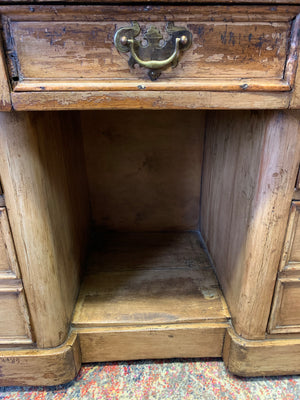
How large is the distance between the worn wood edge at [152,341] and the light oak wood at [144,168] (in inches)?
20.7

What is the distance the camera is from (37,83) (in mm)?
503

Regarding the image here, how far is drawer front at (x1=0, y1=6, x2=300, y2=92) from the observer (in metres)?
0.47

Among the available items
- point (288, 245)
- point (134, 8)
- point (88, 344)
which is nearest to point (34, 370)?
point (88, 344)

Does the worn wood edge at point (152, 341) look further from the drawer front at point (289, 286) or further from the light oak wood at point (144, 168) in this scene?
the light oak wood at point (144, 168)

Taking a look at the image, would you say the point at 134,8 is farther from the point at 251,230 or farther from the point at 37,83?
the point at 251,230

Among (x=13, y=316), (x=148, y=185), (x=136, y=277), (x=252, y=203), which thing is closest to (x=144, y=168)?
(x=148, y=185)

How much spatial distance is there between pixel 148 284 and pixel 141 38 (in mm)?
721

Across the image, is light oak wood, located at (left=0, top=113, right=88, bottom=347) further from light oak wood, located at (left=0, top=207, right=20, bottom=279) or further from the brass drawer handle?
the brass drawer handle

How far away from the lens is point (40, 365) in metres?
0.74

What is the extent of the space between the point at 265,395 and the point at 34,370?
0.61 meters

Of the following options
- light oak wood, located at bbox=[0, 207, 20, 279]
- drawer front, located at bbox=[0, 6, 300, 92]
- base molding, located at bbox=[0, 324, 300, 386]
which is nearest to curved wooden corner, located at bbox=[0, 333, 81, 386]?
base molding, located at bbox=[0, 324, 300, 386]

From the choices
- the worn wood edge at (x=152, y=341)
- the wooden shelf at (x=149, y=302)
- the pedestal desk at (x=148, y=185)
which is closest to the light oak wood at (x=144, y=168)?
the pedestal desk at (x=148, y=185)

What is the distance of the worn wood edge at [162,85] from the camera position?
502 mm

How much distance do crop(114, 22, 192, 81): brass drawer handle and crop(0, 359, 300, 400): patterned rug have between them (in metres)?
0.78
